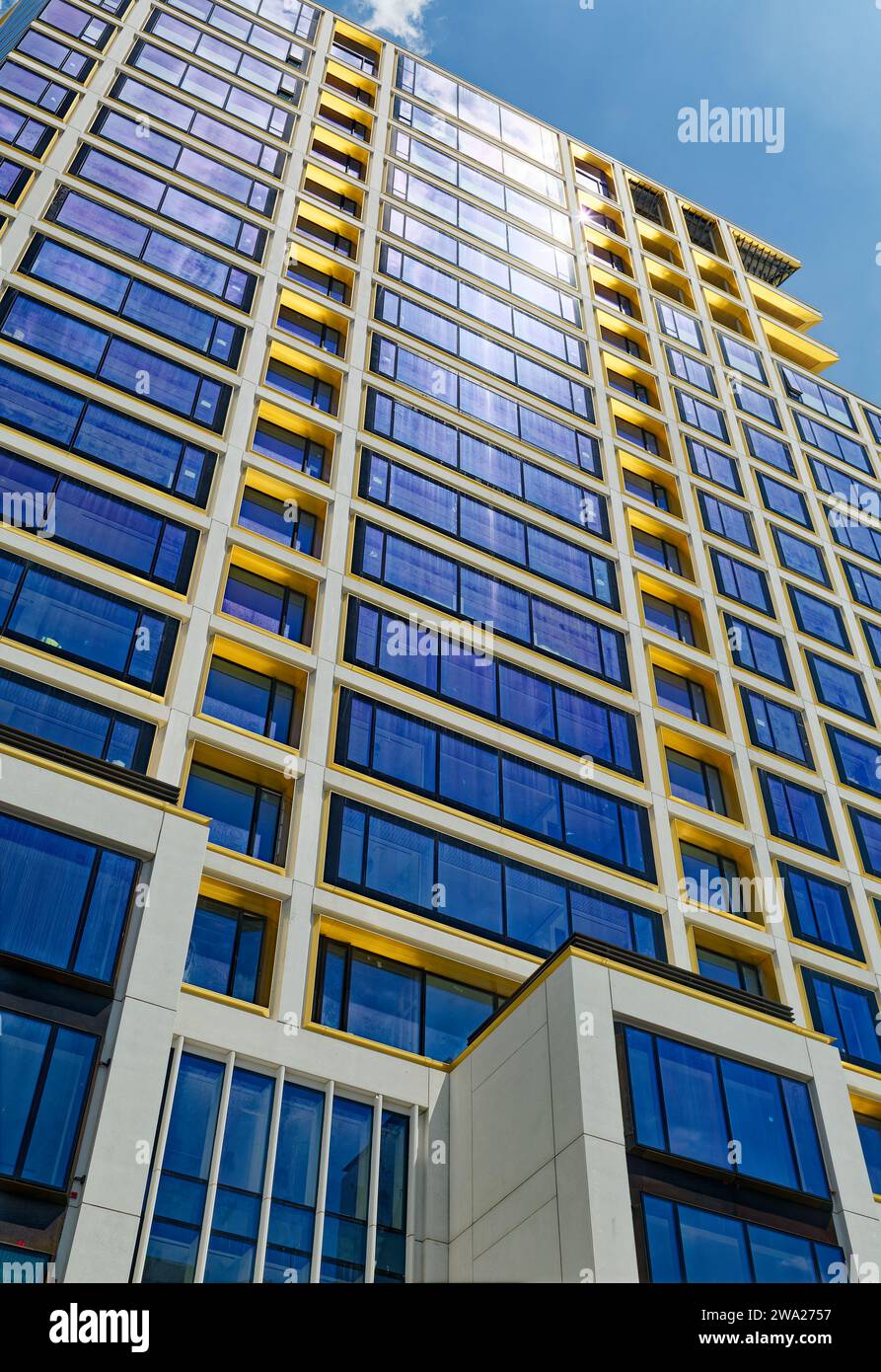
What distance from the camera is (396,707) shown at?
31.5 m

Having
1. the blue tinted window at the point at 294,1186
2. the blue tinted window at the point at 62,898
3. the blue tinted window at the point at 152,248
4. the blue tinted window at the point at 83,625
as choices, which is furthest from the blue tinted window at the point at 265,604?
the blue tinted window at the point at 294,1186

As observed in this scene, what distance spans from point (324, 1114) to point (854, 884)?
18.5 meters

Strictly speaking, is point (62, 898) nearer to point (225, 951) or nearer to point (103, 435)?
point (225, 951)

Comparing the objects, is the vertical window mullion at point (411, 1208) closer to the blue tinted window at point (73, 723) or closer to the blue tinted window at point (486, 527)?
the blue tinted window at point (73, 723)

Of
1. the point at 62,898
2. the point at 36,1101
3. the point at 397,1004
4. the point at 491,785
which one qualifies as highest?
the point at 491,785

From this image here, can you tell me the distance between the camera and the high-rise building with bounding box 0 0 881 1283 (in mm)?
21094

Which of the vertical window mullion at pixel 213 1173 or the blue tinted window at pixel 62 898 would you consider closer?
the blue tinted window at pixel 62 898

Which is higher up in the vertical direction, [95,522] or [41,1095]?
[95,522]

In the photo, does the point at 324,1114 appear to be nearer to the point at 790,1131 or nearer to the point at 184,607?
the point at 790,1131

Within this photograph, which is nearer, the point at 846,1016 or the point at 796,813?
the point at 846,1016

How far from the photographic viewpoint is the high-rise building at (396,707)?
2109 cm

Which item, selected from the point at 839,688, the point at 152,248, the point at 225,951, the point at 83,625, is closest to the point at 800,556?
the point at 839,688

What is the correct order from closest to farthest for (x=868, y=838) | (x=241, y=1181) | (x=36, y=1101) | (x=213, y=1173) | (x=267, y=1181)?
(x=36, y=1101) → (x=213, y=1173) → (x=241, y=1181) → (x=267, y=1181) → (x=868, y=838)
